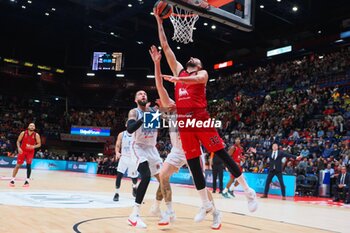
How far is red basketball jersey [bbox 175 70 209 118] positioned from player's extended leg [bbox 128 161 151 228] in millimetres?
1052

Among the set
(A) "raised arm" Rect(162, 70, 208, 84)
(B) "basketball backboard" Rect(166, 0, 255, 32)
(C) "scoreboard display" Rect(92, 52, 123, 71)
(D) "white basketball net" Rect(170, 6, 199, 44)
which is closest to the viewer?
(A) "raised arm" Rect(162, 70, 208, 84)

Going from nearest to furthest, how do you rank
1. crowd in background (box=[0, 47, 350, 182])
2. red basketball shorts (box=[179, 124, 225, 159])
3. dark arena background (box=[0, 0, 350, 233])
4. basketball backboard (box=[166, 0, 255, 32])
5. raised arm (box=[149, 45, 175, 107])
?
Result: red basketball shorts (box=[179, 124, 225, 159])
raised arm (box=[149, 45, 175, 107])
basketball backboard (box=[166, 0, 255, 32])
dark arena background (box=[0, 0, 350, 233])
crowd in background (box=[0, 47, 350, 182])

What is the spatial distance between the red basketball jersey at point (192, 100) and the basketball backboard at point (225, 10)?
1466 mm

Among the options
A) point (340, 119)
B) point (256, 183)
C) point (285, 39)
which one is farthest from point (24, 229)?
point (285, 39)

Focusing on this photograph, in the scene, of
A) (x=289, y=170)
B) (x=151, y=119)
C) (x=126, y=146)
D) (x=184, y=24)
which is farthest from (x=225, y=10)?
(x=289, y=170)

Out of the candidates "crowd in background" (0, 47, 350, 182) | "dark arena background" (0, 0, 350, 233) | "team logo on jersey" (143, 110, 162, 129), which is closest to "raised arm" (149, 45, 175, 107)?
"dark arena background" (0, 0, 350, 233)

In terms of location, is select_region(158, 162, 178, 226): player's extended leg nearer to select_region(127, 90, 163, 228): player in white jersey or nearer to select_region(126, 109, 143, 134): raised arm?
select_region(127, 90, 163, 228): player in white jersey

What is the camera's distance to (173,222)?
532 centimetres

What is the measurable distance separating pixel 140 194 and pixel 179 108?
1.33 m

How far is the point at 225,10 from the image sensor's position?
616 centimetres

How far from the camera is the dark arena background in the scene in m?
6.06

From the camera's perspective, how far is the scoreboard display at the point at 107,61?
31.9 meters

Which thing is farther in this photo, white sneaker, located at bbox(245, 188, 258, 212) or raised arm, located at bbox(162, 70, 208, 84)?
white sneaker, located at bbox(245, 188, 258, 212)

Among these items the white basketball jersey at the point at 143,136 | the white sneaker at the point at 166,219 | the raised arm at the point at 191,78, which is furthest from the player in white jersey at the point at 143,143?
the raised arm at the point at 191,78
